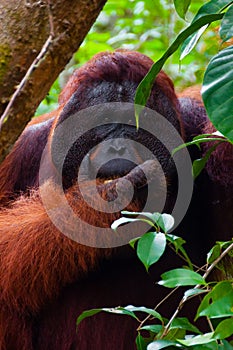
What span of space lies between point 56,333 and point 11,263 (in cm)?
35

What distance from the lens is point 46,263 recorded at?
8.39 ft

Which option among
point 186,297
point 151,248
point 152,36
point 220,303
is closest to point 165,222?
point 151,248

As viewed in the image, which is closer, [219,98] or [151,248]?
[219,98]

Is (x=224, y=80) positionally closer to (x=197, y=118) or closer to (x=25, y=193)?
(x=197, y=118)

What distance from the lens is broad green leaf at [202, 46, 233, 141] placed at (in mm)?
1395

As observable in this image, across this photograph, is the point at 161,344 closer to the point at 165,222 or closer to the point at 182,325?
the point at 182,325

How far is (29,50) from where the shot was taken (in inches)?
63.2

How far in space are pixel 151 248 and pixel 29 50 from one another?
0.56 meters

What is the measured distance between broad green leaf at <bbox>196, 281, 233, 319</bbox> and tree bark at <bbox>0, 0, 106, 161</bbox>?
565 millimetres

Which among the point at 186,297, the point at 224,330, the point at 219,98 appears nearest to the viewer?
the point at 219,98

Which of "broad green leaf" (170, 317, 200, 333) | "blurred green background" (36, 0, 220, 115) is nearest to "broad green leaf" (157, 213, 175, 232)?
"broad green leaf" (170, 317, 200, 333)

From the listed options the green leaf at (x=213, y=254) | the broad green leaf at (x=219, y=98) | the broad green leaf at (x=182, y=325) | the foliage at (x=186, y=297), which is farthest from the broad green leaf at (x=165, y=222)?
the broad green leaf at (x=219, y=98)

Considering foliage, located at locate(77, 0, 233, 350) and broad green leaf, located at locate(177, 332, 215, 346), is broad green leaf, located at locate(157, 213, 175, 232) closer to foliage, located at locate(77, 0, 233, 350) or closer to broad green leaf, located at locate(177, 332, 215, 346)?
foliage, located at locate(77, 0, 233, 350)

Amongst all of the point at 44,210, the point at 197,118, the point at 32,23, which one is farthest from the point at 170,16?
the point at 32,23
